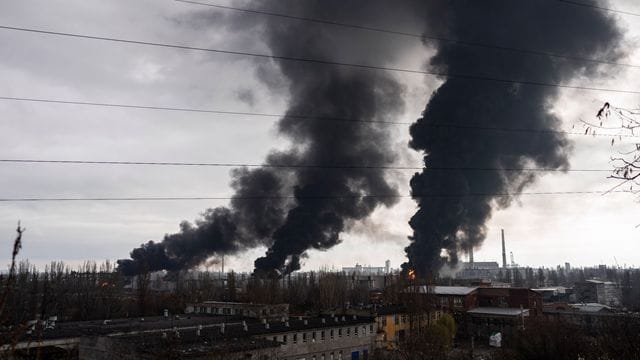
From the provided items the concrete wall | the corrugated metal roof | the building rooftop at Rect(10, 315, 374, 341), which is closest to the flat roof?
the corrugated metal roof

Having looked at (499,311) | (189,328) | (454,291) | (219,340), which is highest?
(219,340)

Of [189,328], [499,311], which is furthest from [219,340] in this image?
[499,311]

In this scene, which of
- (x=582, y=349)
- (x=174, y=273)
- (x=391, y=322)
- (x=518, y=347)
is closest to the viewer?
(x=582, y=349)

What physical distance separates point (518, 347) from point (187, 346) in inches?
796

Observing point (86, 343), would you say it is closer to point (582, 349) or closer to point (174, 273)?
point (582, 349)

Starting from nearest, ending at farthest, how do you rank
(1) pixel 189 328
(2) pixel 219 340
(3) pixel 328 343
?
(2) pixel 219 340
(1) pixel 189 328
(3) pixel 328 343

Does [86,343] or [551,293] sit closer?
[86,343]

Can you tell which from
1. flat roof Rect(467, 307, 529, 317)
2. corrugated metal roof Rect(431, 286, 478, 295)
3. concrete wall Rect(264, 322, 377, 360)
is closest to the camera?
concrete wall Rect(264, 322, 377, 360)

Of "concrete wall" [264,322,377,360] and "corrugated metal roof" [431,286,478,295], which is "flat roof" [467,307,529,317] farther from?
"concrete wall" [264,322,377,360]

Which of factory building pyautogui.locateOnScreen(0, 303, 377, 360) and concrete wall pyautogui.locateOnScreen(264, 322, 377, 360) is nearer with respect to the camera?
factory building pyautogui.locateOnScreen(0, 303, 377, 360)

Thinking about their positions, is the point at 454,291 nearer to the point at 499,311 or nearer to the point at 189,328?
the point at 499,311

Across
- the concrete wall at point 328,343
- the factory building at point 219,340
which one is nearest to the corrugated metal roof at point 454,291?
the concrete wall at point 328,343

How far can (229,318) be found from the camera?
4491cm

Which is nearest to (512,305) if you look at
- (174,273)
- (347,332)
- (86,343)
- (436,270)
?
(436,270)
